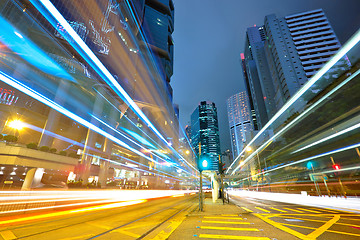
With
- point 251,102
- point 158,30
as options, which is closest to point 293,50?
point 251,102

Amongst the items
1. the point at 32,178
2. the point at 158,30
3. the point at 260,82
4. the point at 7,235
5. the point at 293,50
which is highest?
the point at 158,30

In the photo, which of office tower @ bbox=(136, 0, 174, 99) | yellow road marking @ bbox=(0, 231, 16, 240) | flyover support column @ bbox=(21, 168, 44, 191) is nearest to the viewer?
yellow road marking @ bbox=(0, 231, 16, 240)

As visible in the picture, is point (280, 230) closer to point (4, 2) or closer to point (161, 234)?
point (161, 234)

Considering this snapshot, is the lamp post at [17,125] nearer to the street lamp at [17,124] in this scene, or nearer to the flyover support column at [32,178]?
the street lamp at [17,124]

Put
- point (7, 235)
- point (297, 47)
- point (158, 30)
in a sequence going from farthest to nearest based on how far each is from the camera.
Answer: point (158, 30)
point (297, 47)
point (7, 235)

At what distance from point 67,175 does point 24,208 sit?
26.5m

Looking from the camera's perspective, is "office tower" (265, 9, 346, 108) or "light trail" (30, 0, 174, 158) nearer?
"light trail" (30, 0, 174, 158)

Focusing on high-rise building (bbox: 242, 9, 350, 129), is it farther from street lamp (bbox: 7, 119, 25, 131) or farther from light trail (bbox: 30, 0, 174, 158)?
street lamp (bbox: 7, 119, 25, 131)

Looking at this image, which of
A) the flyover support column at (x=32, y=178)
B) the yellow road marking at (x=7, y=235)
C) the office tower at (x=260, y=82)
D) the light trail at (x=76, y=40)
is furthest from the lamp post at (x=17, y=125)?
the office tower at (x=260, y=82)

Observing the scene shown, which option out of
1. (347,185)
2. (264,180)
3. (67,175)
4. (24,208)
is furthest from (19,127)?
(264,180)

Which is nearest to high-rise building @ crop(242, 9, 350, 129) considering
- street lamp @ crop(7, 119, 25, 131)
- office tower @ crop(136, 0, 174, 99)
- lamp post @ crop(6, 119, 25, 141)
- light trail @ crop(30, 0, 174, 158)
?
office tower @ crop(136, 0, 174, 99)

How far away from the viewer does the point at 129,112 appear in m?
64.5

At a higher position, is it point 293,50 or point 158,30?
point 158,30

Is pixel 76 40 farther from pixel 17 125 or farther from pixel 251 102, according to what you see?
pixel 251 102
